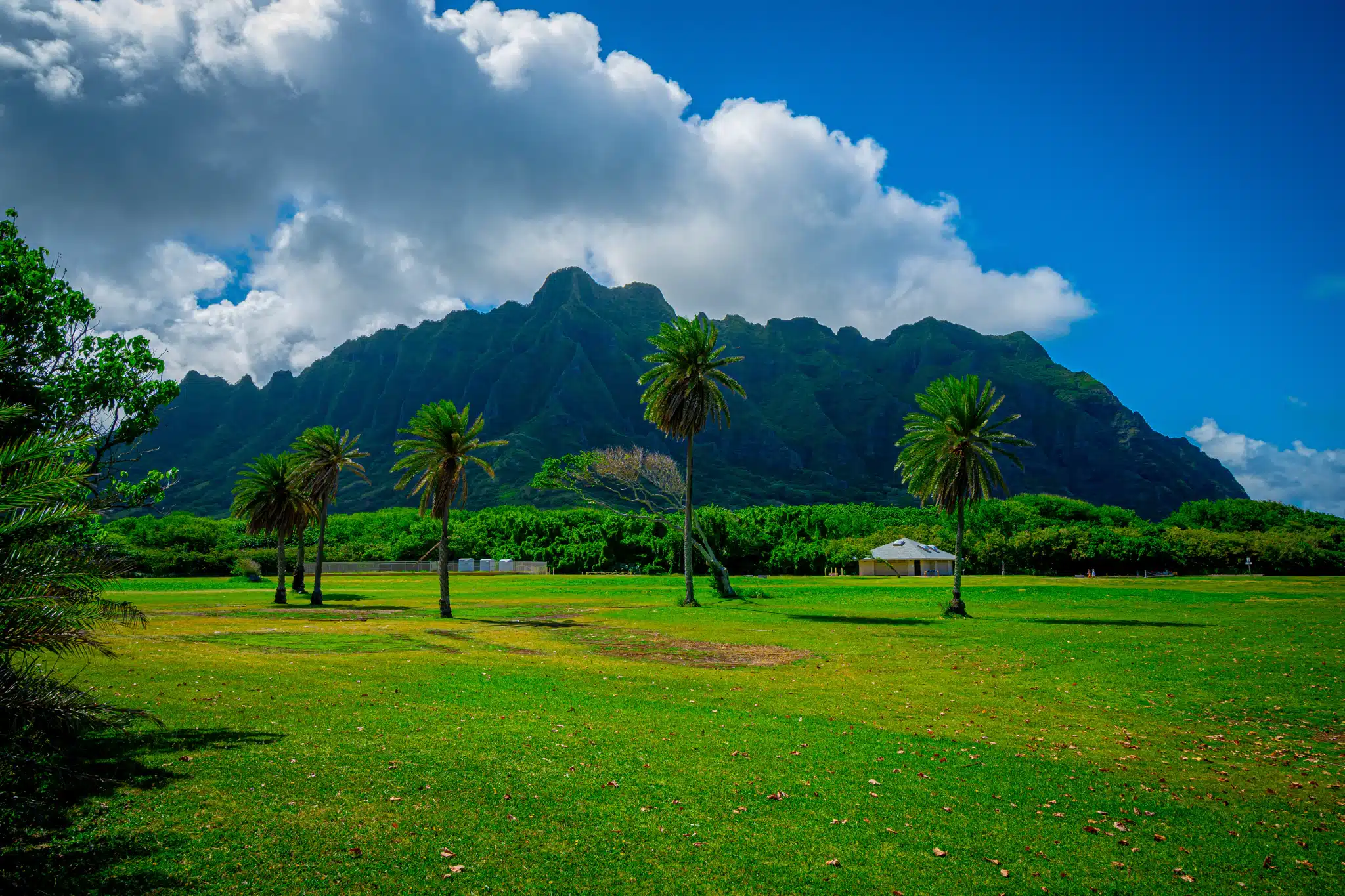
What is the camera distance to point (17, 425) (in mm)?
9477

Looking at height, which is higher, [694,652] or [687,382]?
[687,382]

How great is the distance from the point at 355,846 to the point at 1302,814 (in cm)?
1338

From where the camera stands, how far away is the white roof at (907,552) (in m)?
101

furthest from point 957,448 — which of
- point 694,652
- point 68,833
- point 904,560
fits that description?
point 904,560

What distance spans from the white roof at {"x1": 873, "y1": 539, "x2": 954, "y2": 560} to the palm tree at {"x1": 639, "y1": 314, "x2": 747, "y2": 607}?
187ft

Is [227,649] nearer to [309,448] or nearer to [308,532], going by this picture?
[309,448]

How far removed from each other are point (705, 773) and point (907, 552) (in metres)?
96.2

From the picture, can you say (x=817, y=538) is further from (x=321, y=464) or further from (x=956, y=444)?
(x=321, y=464)

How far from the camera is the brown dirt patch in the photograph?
83.1 ft

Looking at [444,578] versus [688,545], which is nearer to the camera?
[444,578]

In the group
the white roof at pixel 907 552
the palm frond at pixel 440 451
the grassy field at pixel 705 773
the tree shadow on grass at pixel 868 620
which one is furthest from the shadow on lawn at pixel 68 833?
the white roof at pixel 907 552

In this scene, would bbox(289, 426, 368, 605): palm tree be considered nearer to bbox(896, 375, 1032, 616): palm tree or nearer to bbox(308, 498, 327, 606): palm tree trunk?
bbox(308, 498, 327, 606): palm tree trunk

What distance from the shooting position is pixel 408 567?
4525 inches

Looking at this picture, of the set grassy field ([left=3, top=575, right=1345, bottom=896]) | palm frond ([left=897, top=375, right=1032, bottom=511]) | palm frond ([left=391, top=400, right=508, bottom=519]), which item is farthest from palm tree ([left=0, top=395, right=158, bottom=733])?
palm frond ([left=897, top=375, right=1032, bottom=511])
